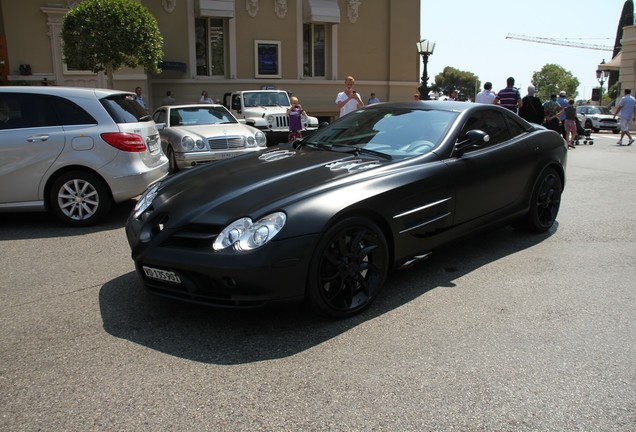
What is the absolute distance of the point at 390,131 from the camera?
5047 mm

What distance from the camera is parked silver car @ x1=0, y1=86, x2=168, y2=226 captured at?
21.4 feet

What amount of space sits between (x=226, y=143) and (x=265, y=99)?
6.42m

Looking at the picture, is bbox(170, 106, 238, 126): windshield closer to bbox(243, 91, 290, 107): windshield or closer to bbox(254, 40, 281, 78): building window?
bbox(243, 91, 290, 107): windshield

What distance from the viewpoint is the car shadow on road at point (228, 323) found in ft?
11.3

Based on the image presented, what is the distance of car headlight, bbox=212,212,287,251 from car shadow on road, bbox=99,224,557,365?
595 mm

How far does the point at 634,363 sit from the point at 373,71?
963 inches

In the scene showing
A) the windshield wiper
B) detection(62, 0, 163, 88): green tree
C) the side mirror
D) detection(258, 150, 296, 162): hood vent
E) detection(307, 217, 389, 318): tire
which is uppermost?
detection(62, 0, 163, 88): green tree

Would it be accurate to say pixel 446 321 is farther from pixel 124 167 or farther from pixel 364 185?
pixel 124 167

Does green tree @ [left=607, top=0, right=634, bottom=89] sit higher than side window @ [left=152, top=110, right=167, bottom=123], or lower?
higher

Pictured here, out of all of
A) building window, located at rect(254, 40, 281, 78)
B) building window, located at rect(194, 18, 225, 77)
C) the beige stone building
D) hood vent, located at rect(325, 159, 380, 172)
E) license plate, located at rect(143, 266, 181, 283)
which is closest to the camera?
license plate, located at rect(143, 266, 181, 283)

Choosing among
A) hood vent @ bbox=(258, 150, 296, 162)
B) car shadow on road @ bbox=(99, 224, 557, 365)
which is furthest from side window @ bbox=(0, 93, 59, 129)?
hood vent @ bbox=(258, 150, 296, 162)

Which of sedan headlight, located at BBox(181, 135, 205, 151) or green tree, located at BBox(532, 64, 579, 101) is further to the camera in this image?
green tree, located at BBox(532, 64, 579, 101)

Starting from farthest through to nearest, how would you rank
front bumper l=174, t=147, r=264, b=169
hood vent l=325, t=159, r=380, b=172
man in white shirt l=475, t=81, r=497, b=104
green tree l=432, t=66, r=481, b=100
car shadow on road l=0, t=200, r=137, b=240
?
green tree l=432, t=66, r=481, b=100 < man in white shirt l=475, t=81, r=497, b=104 < front bumper l=174, t=147, r=264, b=169 < car shadow on road l=0, t=200, r=137, b=240 < hood vent l=325, t=159, r=380, b=172

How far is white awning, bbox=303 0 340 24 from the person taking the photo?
79.3ft
